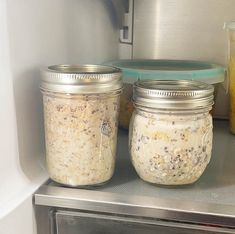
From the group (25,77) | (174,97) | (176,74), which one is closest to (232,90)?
(176,74)

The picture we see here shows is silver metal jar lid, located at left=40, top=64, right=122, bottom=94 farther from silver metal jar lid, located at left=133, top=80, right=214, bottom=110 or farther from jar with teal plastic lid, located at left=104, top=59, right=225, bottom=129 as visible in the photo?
jar with teal plastic lid, located at left=104, top=59, right=225, bottom=129

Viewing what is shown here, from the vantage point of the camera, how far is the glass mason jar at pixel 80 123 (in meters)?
0.50

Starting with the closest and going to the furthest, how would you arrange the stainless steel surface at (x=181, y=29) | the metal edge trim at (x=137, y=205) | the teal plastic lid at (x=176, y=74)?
1. the metal edge trim at (x=137, y=205)
2. the teal plastic lid at (x=176, y=74)
3. the stainless steel surface at (x=181, y=29)

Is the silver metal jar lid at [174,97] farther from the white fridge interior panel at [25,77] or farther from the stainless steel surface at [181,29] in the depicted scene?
the stainless steel surface at [181,29]

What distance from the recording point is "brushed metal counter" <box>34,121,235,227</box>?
49 cm

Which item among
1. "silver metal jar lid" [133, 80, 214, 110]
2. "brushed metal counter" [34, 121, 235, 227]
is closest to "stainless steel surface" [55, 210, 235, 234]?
"brushed metal counter" [34, 121, 235, 227]

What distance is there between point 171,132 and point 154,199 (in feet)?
0.30

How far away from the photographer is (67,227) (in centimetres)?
52

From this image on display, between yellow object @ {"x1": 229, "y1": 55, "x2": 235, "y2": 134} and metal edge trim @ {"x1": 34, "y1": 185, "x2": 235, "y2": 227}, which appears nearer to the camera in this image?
metal edge trim @ {"x1": 34, "y1": 185, "x2": 235, "y2": 227}

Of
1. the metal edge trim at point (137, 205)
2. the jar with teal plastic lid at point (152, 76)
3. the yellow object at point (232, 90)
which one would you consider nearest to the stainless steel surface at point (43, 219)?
the metal edge trim at point (137, 205)

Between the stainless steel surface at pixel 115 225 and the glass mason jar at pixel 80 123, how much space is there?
0.04m

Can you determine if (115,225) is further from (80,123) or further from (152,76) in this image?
(152,76)

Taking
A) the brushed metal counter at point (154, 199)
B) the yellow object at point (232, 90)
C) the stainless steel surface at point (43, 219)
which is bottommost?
the stainless steel surface at point (43, 219)

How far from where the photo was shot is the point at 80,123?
0.50 m
